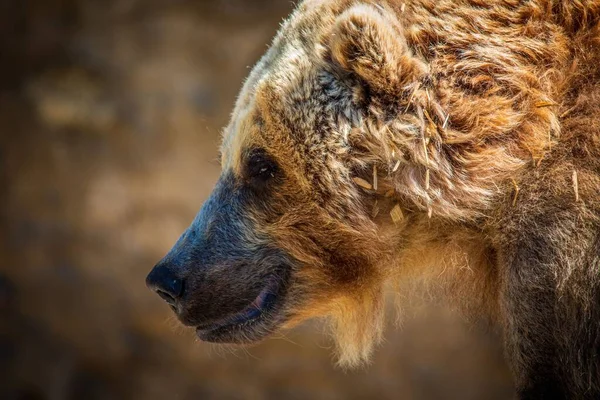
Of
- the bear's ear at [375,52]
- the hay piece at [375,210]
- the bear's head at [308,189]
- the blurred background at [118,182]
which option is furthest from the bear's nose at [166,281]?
the blurred background at [118,182]

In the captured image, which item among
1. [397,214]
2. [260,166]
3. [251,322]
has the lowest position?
[251,322]

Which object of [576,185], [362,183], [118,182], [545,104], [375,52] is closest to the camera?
[576,185]

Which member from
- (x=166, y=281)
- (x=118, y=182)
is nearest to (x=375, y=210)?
(x=166, y=281)

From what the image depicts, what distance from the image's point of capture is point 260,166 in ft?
11.1

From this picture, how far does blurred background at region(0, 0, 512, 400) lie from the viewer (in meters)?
7.89

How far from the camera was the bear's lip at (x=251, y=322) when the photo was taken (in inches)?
140

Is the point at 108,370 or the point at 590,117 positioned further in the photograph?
the point at 108,370

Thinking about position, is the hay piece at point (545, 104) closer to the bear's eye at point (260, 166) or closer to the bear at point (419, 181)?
the bear at point (419, 181)

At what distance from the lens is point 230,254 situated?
11.5 ft

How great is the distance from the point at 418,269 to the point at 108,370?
528 cm

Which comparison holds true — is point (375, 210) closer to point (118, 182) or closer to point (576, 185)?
point (576, 185)

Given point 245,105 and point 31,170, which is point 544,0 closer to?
point 245,105

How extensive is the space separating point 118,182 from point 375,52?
5424 mm

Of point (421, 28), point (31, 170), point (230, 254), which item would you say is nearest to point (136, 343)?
point (31, 170)
